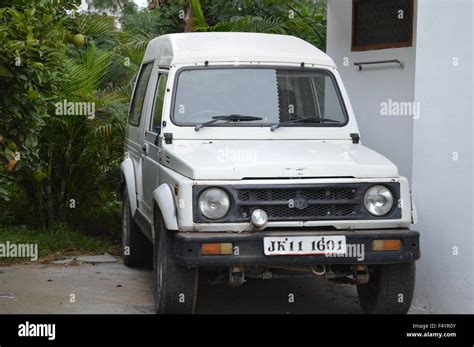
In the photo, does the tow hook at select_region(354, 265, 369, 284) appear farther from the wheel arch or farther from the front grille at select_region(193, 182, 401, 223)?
the wheel arch

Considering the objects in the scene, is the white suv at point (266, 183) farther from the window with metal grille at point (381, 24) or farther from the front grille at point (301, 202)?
the window with metal grille at point (381, 24)

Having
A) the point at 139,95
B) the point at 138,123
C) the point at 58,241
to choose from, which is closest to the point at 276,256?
the point at 138,123

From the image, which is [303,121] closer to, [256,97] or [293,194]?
[256,97]

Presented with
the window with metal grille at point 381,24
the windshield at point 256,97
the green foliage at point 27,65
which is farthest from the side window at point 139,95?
the window with metal grille at point 381,24

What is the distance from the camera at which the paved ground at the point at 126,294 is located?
7.37 metres

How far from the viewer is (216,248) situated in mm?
5891

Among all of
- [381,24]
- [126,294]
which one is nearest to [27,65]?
[126,294]

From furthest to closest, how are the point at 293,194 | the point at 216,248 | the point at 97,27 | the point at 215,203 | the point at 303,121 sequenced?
the point at 97,27 → the point at 303,121 → the point at 293,194 → the point at 215,203 → the point at 216,248

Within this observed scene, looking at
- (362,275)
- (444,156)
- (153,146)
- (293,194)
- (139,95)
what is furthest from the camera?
(139,95)

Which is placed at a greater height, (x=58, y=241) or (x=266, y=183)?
(x=266, y=183)

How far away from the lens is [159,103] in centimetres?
752

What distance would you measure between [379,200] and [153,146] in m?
2.20

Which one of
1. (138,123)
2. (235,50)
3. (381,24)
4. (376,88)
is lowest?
(138,123)

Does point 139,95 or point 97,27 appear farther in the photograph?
point 97,27
